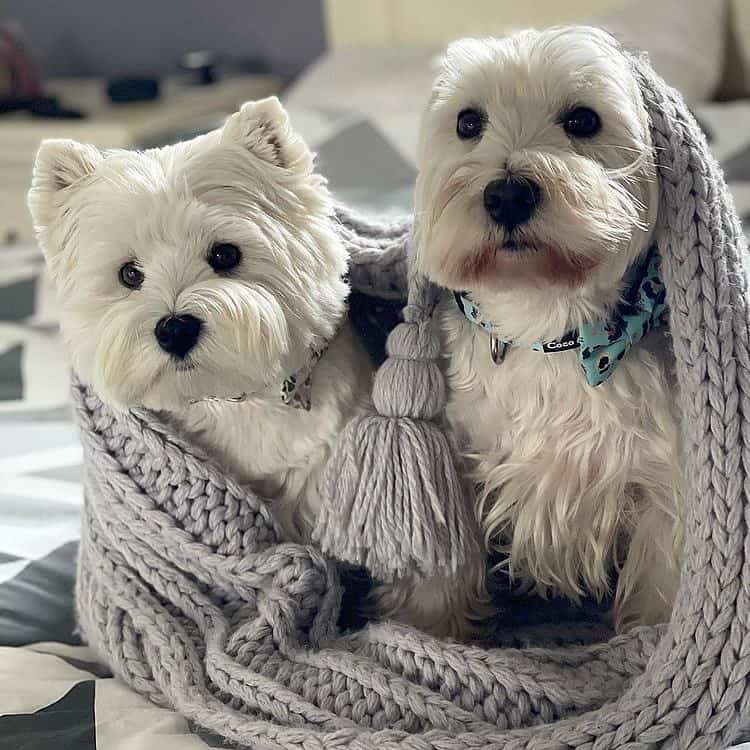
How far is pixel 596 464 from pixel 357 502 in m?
0.24

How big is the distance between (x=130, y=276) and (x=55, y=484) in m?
0.67

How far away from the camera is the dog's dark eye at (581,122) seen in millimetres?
947

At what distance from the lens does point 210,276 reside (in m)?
0.94

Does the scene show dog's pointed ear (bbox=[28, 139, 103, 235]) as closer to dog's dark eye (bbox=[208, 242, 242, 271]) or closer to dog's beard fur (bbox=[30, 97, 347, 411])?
dog's beard fur (bbox=[30, 97, 347, 411])

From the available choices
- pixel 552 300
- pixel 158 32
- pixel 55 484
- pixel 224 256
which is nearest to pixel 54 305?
pixel 55 484

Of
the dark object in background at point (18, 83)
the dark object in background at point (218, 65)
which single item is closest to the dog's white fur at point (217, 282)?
the dark object in background at point (18, 83)

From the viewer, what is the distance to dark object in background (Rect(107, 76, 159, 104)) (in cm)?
312

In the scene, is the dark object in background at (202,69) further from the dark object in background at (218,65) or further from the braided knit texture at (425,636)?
the braided knit texture at (425,636)

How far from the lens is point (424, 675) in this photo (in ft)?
3.23

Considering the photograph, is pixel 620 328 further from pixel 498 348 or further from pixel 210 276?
pixel 210 276

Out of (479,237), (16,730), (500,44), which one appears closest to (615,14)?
(500,44)

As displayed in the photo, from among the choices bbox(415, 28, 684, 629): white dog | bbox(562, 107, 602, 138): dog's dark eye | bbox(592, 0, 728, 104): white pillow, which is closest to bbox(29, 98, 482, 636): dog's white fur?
bbox(415, 28, 684, 629): white dog

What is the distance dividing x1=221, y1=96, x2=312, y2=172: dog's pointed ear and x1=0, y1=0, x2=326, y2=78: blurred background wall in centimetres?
230

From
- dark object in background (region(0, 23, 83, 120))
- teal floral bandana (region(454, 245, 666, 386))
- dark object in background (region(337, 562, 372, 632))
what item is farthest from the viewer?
dark object in background (region(0, 23, 83, 120))
